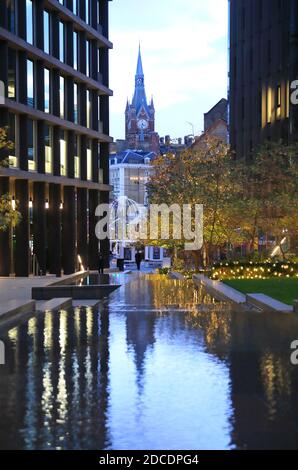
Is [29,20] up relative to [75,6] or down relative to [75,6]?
down

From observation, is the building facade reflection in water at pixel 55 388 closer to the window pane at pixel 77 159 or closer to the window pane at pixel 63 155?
the window pane at pixel 63 155

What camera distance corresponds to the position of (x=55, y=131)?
45344 millimetres

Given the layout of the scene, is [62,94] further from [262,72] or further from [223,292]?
[223,292]

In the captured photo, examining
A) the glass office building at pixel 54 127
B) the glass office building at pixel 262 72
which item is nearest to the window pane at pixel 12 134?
the glass office building at pixel 54 127

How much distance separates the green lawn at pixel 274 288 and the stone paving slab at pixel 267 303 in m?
0.59

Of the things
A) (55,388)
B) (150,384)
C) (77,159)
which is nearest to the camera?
(55,388)

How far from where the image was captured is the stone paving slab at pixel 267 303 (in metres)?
17.6

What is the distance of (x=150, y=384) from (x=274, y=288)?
1428cm

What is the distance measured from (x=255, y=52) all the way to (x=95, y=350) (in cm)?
5551

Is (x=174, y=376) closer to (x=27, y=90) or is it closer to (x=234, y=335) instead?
(x=234, y=335)

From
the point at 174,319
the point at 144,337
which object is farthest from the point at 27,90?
the point at 144,337

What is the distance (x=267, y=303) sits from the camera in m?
18.3

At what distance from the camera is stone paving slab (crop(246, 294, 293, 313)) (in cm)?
1759

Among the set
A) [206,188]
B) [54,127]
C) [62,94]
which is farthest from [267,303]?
[62,94]
